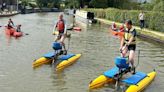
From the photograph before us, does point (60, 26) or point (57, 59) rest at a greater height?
point (60, 26)

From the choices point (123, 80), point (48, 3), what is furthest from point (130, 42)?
point (48, 3)

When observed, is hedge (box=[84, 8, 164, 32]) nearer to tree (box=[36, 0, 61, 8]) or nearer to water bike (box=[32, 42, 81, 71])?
water bike (box=[32, 42, 81, 71])

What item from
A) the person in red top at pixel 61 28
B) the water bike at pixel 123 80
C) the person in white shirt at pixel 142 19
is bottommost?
the water bike at pixel 123 80

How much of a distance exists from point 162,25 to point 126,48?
21.9m

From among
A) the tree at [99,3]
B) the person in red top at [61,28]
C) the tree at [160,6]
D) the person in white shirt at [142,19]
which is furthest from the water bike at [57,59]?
the tree at [99,3]

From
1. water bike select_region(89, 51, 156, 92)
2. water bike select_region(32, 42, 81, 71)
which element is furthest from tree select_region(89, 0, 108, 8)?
water bike select_region(89, 51, 156, 92)

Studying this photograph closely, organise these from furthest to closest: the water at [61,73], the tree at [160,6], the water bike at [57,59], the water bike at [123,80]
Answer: the tree at [160,6] → the water bike at [57,59] → the water at [61,73] → the water bike at [123,80]

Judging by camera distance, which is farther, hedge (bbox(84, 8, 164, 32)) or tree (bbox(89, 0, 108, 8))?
tree (bbox(89, 0, 108, 8))

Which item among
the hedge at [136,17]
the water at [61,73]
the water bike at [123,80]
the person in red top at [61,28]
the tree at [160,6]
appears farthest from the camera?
the tree at [160,6]

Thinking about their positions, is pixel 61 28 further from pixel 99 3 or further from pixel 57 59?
pixel 99 3

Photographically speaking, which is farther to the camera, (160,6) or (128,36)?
(160,6)

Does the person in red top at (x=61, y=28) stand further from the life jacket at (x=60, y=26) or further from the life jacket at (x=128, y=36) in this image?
the life jacket at (x=128, y=36)

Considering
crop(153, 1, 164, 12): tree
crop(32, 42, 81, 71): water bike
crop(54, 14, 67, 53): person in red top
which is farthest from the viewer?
crop(153, 1, 164, 12): tree

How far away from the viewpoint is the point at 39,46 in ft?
75.9
